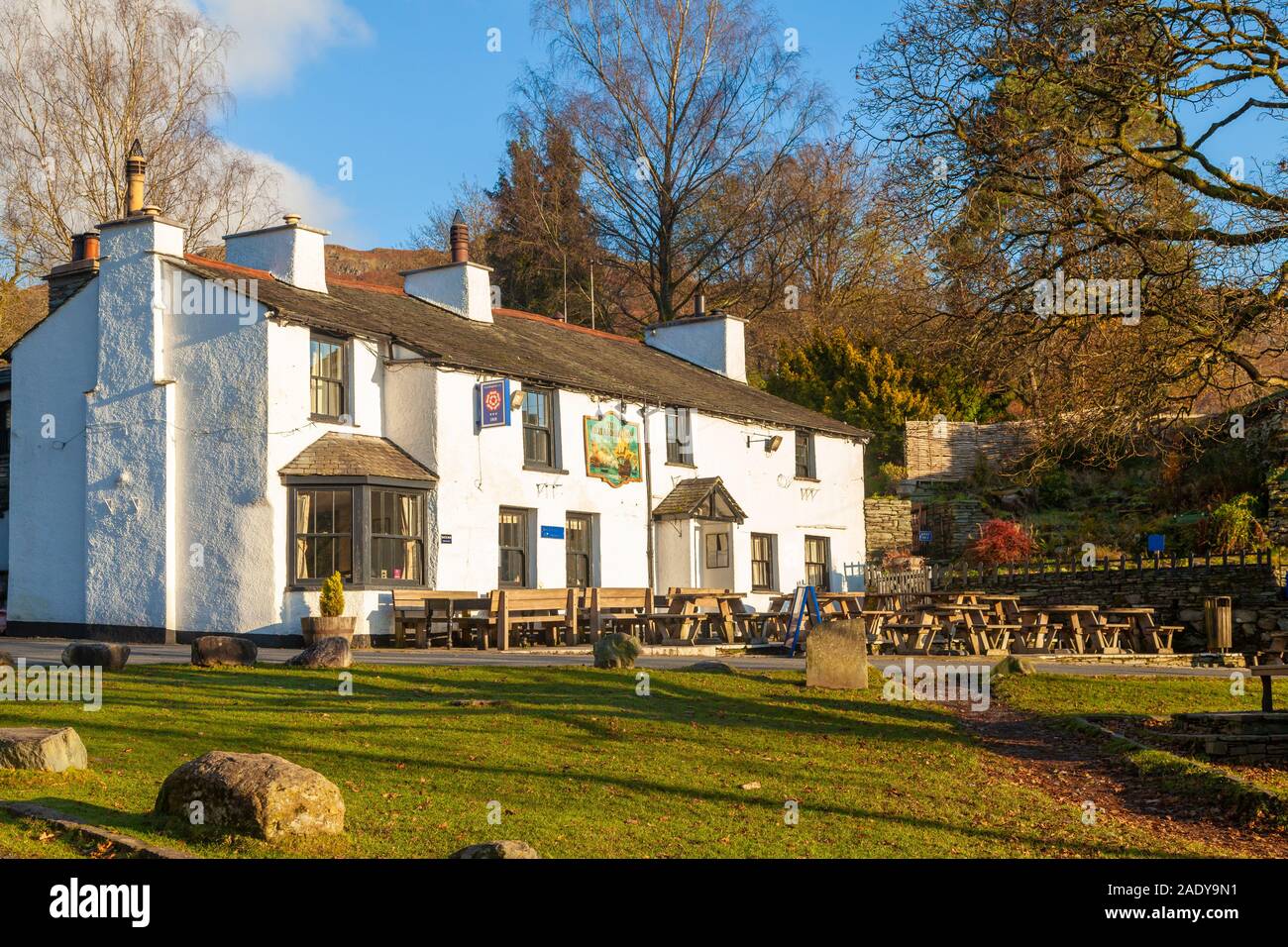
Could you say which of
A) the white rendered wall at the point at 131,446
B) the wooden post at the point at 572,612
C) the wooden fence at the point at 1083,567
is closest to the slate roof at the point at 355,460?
the white rendered wall at the point at 131,446

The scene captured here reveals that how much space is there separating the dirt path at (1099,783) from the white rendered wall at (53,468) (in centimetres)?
1869

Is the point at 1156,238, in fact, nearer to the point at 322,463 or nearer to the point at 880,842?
the point at 880,842

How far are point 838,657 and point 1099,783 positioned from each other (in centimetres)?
541

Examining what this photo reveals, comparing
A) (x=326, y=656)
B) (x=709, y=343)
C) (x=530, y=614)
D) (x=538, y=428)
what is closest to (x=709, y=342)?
(x=709, y=343)

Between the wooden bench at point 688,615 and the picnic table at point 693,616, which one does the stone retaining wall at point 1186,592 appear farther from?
the wooden bench at point 688,615

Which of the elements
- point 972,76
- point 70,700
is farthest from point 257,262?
point 972,76

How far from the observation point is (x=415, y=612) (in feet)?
88.1

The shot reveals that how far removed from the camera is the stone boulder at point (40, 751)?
1022 centimetres

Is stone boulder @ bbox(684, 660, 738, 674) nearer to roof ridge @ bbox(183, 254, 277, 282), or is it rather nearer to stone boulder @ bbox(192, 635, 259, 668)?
stone boulder @ bbox(192, 635, 259, 668)

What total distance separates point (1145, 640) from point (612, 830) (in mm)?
21493

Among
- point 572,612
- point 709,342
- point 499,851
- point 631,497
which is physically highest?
point 709,342

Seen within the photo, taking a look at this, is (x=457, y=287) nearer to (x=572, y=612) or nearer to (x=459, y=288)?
(x=459, y=288)

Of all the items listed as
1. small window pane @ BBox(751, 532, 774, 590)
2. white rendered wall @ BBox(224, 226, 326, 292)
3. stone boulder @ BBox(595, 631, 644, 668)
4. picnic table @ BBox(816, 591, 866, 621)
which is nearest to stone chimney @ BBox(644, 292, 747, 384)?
small window pane @ BBox(751, 532, 774, 590)

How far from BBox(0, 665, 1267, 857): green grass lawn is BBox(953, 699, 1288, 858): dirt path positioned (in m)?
0.35
